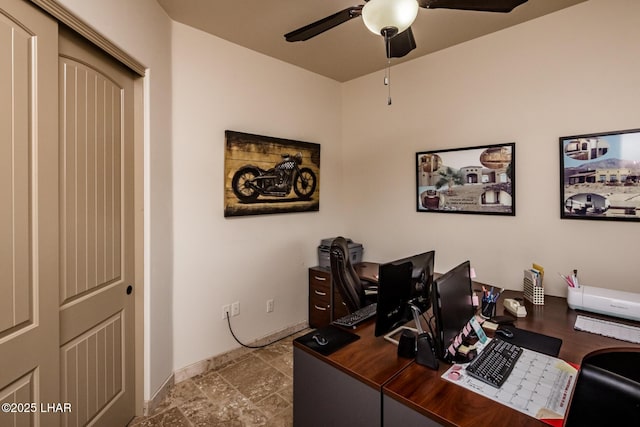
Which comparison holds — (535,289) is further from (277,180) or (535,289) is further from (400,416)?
(277,180)

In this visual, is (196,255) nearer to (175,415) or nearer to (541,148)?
(175,415)

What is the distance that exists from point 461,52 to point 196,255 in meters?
3.02

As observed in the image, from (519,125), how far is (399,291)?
193 cm

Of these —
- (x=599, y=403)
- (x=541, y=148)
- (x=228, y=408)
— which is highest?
(x=541, y=148)

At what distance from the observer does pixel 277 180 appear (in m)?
3.16

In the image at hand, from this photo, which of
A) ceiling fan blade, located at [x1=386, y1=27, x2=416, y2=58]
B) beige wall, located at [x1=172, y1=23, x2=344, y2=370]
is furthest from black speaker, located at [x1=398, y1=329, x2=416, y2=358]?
beige wall, located at [x1=172, y1=23, x2=344, y2=370]

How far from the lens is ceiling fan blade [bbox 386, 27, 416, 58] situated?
6.12 ft

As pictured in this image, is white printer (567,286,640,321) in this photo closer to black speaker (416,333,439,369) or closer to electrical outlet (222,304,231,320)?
black speaker (416,333,439,369)

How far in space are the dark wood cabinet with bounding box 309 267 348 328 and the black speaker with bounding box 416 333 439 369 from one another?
1.86 m

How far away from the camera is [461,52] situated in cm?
288

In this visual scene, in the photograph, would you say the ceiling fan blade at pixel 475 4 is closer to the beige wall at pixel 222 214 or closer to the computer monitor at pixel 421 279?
the computer monitor at pixel 421 279

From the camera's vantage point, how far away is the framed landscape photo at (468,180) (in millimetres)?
2631

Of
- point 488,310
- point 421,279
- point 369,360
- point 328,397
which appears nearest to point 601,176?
point 488,310

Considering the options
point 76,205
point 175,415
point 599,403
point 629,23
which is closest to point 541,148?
point 629,23
